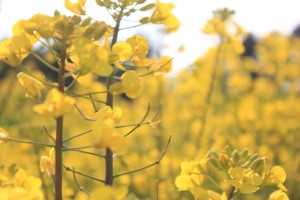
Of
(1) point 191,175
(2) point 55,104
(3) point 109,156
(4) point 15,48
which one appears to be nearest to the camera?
(2) point 55,104

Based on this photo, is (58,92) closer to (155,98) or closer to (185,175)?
(185,175)

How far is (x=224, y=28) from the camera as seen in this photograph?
10.2ft

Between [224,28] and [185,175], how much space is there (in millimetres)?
1868

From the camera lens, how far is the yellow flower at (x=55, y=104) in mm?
1005

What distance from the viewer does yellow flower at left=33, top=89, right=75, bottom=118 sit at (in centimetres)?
100

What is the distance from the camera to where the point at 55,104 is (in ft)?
3.34

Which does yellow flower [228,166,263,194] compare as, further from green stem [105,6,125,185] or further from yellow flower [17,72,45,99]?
yellow flower [17,72,45,99]

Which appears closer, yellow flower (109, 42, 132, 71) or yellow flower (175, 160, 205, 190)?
yellow flower (109, 42, 132, 71)

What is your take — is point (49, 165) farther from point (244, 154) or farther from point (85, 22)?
point (244, 154)

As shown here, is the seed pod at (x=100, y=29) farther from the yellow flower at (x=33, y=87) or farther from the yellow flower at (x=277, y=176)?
the yellow flower at (x=277, y=176)

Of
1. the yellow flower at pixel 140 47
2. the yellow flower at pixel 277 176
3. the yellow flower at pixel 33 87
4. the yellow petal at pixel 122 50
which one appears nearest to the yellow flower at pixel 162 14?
the yellow flower at pixel 140 47

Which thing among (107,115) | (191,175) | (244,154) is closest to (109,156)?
→ (107,115)

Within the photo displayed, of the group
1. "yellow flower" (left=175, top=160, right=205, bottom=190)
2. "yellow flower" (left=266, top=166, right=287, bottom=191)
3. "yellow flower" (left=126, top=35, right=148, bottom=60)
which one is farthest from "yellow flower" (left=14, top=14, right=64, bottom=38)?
"yellow flower" (left=266, top=166, right=287, bottom=191)

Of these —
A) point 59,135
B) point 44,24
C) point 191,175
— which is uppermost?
point 44,24
